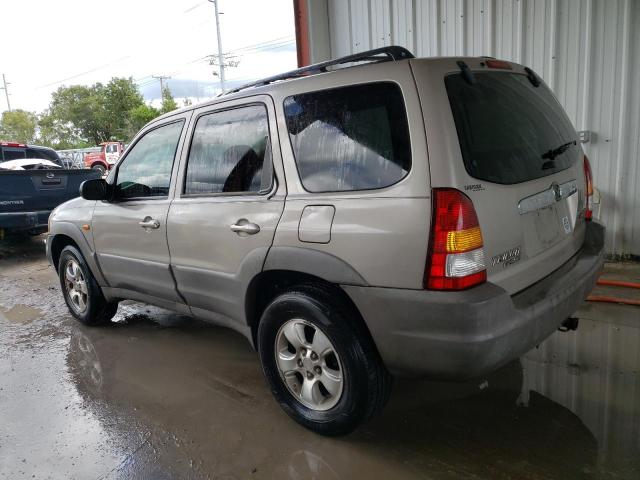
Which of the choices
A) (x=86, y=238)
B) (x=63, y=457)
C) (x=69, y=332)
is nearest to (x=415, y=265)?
(x=63, y=457)

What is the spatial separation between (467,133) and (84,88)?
6170cm

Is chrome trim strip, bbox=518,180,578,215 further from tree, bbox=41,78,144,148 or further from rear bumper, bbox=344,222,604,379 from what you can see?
tree, bbox=41,78,144,148

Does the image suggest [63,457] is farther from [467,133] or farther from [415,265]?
[467,133]

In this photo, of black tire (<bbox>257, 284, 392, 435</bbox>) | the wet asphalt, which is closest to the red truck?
the wet asphalt

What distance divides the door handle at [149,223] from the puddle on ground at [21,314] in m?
2.38

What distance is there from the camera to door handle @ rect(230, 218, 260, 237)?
2.72m

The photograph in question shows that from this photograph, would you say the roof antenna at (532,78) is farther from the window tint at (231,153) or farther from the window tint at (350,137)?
the window tint at (231,153)

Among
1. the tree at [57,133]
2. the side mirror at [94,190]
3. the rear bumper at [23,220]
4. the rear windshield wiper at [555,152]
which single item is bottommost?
the rear bumper at [23,220]

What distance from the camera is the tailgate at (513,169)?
2.15m

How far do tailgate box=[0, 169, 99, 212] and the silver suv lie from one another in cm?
583

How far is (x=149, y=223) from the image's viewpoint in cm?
349

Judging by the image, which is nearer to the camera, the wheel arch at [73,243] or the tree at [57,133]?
the wheel arch at [73,243]

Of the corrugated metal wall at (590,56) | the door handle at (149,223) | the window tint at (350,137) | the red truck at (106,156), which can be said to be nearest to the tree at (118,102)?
the red truck at (106,156)

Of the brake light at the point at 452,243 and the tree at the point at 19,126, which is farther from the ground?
the tree at the point at 19,126
